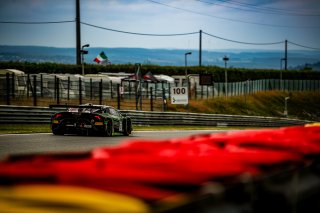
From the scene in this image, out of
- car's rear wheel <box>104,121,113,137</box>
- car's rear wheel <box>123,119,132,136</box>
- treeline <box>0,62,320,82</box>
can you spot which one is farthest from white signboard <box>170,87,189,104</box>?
treeline <box>0,62,320,82</box>

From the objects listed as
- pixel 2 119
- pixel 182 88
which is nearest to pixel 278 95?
pixel 182 88

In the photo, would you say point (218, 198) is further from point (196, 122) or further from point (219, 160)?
point (196, 122)

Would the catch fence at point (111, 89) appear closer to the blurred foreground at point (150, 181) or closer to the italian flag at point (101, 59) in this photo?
the italian flag at point (101, 59)

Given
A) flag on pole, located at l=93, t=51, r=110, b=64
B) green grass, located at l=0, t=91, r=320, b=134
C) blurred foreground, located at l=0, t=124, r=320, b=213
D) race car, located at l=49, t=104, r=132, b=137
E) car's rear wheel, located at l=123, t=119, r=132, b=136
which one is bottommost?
green grass, located at l=0, t=91, r=320, b=134

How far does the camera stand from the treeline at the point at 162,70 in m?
65.2

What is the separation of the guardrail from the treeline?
76.6ft

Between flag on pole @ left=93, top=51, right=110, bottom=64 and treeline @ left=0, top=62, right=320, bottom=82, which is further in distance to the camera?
flag on pole @ left=93, top=51, right=110, bottom=64

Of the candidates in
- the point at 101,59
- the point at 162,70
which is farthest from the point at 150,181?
the point at 162,70

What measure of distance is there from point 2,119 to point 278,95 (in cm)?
6456

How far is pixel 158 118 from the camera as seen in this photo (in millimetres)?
36062

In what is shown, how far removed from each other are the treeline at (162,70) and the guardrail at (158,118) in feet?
76.6

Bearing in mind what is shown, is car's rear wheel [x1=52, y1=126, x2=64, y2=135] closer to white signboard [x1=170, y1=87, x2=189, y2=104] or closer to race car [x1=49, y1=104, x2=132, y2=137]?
race car [x1=49, y1=104, x2=132, y2=137]

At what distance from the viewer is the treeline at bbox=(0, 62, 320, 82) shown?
65.2m

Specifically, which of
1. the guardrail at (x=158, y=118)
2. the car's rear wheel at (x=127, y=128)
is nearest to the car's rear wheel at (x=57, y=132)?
the car's rear wheel at (x=127, y=128)
